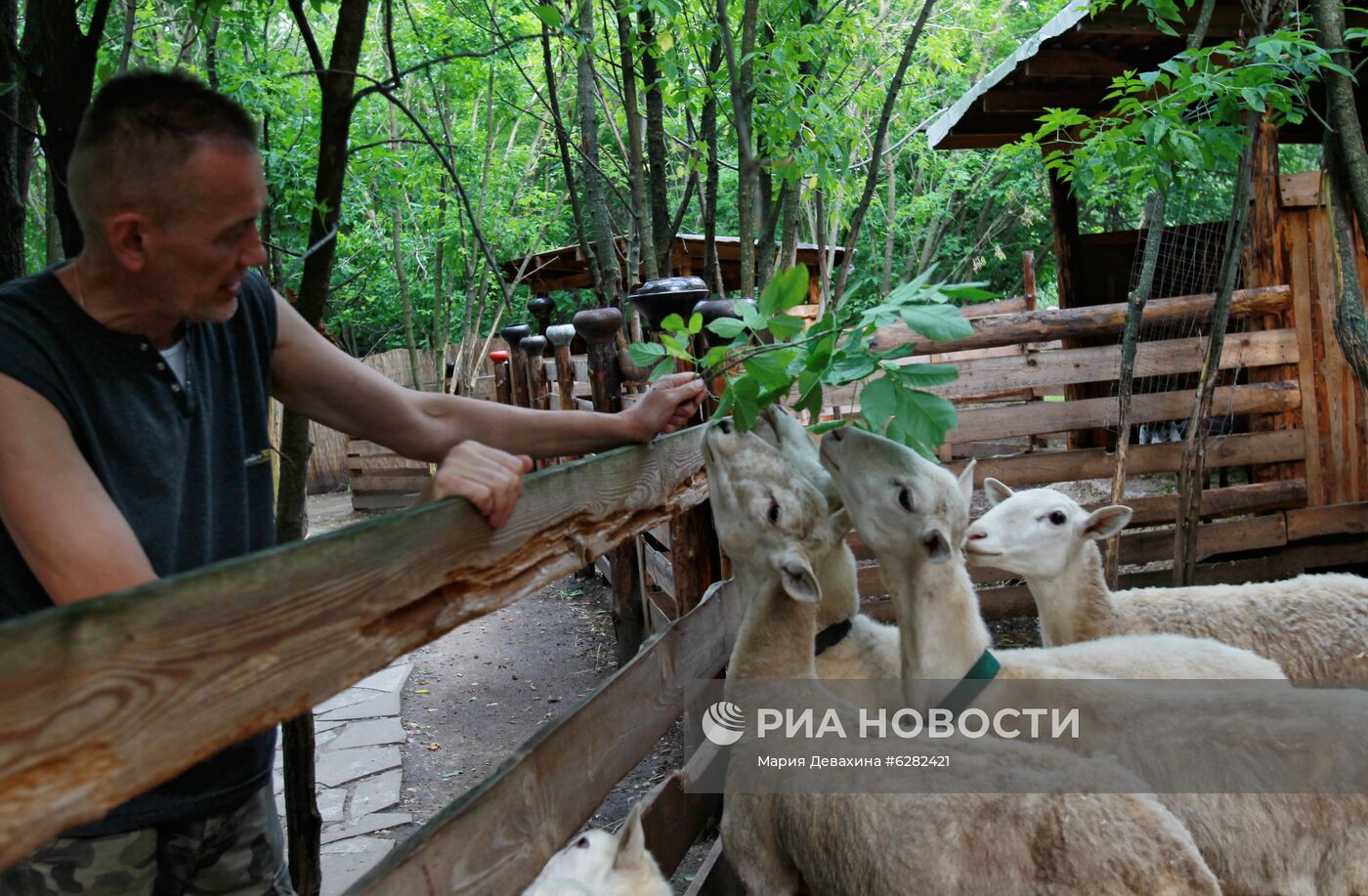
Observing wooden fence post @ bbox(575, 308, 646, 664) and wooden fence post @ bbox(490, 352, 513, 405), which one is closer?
wooden fence post @ bbox(575, 308, 646, 664)

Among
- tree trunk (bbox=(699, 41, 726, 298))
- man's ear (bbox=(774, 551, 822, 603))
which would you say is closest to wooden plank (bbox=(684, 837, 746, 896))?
man's ear (bbox=(774, 551, 822, 603))

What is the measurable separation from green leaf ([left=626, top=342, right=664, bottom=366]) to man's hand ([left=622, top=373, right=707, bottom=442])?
0.08m

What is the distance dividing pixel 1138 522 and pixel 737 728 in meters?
5.28

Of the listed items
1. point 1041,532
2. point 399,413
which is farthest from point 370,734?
point 399,413

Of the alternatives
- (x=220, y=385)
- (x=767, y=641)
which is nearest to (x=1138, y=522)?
(x=767, y=641)

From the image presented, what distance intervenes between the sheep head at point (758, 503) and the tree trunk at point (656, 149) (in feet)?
7.54

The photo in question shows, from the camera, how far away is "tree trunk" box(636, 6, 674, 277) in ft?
17.3

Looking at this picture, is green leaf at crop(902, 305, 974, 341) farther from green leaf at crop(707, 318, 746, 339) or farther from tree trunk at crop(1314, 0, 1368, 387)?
Answer: tree trunk at crop(1314, 0, 1368, 387)

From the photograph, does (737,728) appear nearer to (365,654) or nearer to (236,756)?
(236,756)

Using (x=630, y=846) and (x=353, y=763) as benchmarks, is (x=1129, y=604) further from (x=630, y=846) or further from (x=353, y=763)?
→ (x=353, y=763)

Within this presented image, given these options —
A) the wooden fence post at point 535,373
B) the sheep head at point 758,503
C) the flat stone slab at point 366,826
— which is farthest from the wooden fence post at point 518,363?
the sheep head at point 758,503

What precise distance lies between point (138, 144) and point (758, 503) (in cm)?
191

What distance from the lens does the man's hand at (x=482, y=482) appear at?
68.4 inches

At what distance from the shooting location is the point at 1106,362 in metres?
7.12
